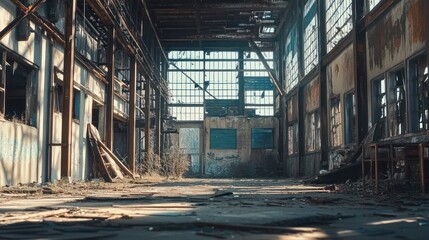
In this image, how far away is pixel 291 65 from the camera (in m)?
28.5

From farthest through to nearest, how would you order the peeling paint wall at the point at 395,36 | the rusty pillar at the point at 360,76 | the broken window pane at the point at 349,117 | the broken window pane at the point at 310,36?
the broken window pane at the point at 310,36, the broken window pane at the point at 349,117, the rusty pillar at the point at 360,76, the peeling paint wall at the point at 395,36

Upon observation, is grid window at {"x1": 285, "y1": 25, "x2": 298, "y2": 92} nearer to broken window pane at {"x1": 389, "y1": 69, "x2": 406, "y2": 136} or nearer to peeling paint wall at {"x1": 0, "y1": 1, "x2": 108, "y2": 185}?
broken window pane at {"x1": 389, "y1": 69, "x2": 406, "y2": 136}

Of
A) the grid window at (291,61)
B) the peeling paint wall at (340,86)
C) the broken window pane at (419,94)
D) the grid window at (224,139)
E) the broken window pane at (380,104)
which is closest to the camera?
the broken window pane at (419,94)

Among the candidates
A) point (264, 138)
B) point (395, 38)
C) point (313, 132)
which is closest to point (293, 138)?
point (313, 132)

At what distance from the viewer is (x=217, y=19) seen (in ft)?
95.9

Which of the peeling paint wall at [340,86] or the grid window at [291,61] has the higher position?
the grid window at [291,61]

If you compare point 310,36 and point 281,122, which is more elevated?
point 310,36

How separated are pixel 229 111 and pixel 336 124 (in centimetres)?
1645

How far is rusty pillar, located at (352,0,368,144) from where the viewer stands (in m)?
15.1

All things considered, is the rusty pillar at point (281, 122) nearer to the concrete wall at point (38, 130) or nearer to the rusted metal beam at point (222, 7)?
the rusted metal beam at point (222, 7)

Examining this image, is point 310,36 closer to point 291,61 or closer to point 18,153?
point 291,61

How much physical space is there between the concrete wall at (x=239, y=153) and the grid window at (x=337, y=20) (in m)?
13.7

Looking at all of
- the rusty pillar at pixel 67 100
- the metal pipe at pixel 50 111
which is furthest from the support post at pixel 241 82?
the rusty pillar at pixel 67 100

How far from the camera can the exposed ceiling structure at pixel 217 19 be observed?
26.0 metres
